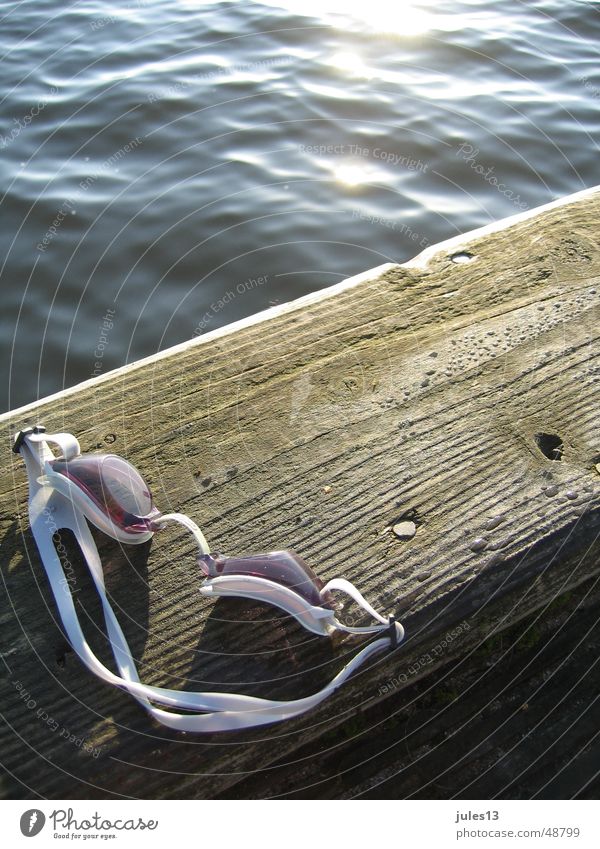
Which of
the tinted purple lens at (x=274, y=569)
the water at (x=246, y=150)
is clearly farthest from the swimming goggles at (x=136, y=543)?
the water at (x=246, y=150)

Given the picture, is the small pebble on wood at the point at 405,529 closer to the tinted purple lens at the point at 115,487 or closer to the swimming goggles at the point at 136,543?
the swimming goggles at the point at 136,543

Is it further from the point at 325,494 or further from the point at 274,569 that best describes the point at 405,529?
the point at 274,569

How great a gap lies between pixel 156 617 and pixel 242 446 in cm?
57

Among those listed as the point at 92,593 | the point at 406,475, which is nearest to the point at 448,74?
the point at 406,475

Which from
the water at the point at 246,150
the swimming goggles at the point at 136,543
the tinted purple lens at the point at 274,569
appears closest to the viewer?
the swimming goggles at the point at 136,543

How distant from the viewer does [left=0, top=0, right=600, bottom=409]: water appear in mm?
A: 5117

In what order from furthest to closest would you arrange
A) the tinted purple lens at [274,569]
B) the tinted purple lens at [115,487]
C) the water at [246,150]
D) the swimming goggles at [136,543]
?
1. the water at [246,150]
2. the tinted purple lens at [115,487]
3. the tinted purple lens at [274,569]
4. the swimming goggles at [136,543]

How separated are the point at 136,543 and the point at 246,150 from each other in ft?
16.0

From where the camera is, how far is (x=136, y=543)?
2.00 m

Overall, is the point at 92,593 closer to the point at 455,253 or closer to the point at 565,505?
the point at 565,505

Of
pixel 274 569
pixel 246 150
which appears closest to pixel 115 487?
pixel 274 569

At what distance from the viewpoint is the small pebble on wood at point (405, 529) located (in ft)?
6.58

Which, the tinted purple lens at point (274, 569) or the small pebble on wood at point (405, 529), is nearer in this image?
the tinted purple lens at point (274, 569)

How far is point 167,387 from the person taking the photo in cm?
Result: 248
